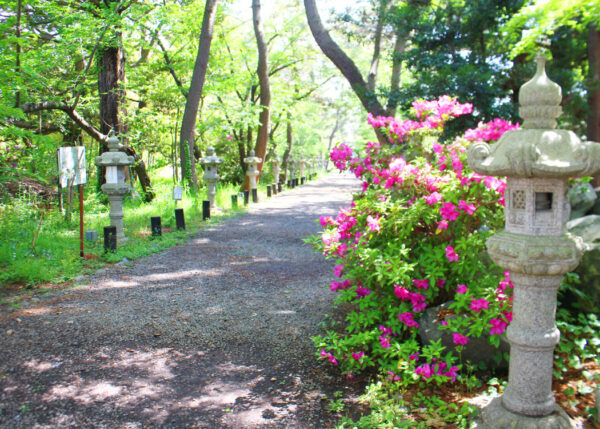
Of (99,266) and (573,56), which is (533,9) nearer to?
(573,56)

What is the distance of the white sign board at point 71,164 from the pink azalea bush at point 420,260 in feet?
14.8

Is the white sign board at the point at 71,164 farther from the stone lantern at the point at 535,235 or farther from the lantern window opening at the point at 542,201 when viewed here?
the lantern window opening at the point at 542,201

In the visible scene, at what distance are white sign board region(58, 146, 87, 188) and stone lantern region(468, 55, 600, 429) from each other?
5971 mm

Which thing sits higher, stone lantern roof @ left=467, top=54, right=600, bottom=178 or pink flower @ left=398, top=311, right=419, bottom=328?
stone lantern roof @ left=467, top=54, right=600, bottom=178

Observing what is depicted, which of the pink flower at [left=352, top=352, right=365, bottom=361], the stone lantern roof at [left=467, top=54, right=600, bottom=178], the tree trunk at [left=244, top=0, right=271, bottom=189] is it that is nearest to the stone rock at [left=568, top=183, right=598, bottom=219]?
the stone lantern roof at [left=467, top=54, right=600, bottom=178]

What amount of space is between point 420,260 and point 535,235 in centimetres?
115

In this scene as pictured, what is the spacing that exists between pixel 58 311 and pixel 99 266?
5.68 feet

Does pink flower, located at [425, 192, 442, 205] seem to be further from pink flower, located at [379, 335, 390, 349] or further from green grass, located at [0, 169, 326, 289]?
green grass, located at [0, 169, 326, 289]

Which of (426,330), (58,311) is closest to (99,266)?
(58,311)

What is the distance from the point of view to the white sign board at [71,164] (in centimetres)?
649

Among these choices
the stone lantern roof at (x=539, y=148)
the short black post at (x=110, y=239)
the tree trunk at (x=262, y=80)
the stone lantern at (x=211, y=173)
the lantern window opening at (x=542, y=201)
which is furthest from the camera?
the tree trunk at (x=262, y=80)

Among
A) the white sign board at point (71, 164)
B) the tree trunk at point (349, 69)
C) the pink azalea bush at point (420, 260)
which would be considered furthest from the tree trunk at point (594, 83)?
the white sign board at point (71, 164)

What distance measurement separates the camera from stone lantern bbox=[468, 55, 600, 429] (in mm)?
2217

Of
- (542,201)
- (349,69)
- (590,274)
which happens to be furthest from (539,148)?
(349,69)
